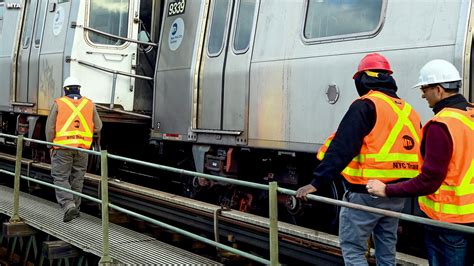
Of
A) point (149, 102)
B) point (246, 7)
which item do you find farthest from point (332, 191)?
point (149, 102)

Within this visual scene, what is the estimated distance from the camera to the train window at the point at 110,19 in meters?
8.84

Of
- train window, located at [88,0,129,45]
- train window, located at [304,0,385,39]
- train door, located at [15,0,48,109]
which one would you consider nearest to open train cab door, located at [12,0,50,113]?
train door, located at [15,0,48,109]

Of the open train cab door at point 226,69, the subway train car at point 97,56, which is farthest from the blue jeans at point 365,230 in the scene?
the subway train car at point 97,56

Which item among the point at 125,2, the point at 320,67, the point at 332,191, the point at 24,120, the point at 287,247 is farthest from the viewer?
the point at 24,120

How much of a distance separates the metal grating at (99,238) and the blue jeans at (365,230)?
1659 millimetres

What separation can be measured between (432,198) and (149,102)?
6160 mm

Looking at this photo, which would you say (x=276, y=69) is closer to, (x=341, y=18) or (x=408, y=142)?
(x=341, y=18)

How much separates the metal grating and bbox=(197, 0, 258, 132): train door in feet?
5.40

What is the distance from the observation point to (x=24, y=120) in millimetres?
10758

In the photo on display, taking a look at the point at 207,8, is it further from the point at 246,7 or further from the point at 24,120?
the point at 24,120

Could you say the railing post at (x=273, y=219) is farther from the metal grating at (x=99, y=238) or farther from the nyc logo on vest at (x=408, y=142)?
the metal grating at (x=99, y=238)

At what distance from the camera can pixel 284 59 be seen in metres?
6.30

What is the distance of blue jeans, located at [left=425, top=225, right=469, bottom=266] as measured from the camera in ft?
11.7

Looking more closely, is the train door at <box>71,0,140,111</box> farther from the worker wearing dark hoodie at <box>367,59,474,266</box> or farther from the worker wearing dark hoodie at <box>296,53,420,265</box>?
the worker wearing dark hoodie at <box>367,59,474,266</box>
